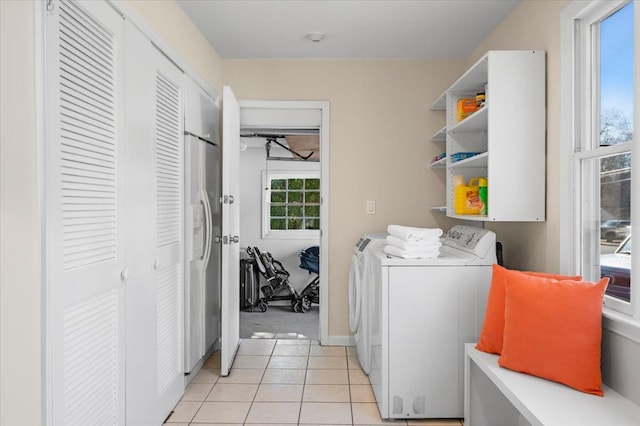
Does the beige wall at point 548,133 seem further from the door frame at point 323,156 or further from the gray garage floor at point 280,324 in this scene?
the gray garage floor at point 280,324

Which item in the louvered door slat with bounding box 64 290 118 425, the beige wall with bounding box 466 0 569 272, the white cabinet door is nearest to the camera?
the louvered door slat with bounding box 64 290 118 425

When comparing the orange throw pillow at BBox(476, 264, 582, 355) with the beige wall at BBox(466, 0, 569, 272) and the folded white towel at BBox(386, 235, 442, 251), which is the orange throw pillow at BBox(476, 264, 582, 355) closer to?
the beige wall at BBox(466, 0, 569, 272)

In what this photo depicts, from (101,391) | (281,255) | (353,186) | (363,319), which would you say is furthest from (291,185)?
(101,391)

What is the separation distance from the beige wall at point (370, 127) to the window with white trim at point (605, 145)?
1809 mm

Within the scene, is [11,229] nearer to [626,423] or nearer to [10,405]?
[10,405]

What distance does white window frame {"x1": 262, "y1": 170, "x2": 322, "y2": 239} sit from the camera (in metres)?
6.46

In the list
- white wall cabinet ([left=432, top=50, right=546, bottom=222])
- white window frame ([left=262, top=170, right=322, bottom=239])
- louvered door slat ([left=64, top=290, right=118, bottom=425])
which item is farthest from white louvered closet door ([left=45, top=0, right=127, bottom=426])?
white window frame ([left=262, top=170, right=322, bottom=239])

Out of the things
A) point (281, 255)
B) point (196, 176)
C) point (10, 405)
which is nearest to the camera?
point (10, 405)

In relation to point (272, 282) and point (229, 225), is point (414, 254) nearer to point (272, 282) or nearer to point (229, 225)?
point (229, 225)

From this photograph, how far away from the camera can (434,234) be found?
2766 mm

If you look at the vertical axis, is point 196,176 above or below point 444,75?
below

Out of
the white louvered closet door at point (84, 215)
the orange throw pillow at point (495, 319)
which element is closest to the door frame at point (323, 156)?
the orange throw pillow at point (495, 319)

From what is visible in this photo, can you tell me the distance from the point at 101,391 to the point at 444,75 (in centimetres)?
353

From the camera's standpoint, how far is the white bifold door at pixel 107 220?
160 cm
